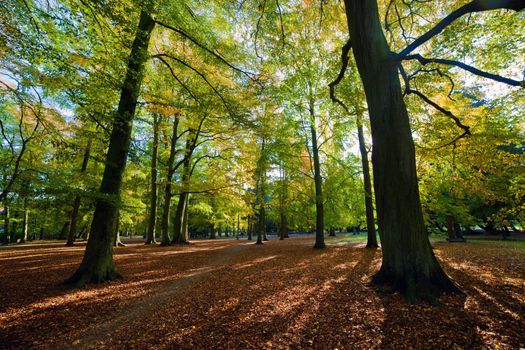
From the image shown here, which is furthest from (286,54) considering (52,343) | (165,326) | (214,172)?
(214,172)

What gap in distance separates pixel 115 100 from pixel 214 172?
10505 mm

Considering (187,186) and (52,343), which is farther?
(187,186)

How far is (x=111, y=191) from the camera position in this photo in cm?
696

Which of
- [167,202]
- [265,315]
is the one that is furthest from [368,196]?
[167,202]

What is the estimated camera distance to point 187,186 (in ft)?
55.1

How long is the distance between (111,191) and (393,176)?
24.3 ft

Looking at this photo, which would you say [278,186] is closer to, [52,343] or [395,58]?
[395,58]

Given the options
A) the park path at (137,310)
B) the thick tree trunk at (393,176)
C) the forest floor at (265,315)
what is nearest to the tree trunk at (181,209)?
the park path at (137,310)

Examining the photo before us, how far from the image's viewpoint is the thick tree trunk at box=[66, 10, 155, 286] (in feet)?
21.4

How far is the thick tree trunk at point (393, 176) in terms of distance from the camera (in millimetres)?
4375

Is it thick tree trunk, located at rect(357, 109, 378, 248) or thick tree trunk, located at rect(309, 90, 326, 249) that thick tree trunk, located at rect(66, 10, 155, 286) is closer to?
thick tree trunk, located at rect(309, 90, 326, 249)

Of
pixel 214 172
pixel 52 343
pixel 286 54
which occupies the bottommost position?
pixel 52 343

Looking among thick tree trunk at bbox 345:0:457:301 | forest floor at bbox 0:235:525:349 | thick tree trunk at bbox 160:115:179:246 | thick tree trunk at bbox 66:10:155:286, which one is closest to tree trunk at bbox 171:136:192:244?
thick tree trunk at bbox 160:115:179:246

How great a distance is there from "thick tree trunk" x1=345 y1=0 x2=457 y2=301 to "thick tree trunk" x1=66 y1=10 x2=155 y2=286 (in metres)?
5.73
